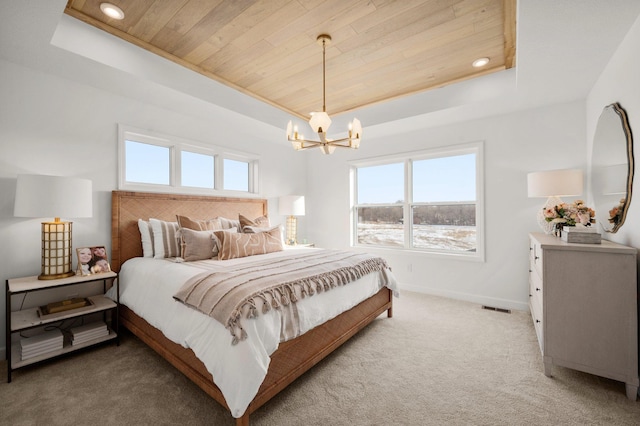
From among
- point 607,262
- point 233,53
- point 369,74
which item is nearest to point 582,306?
point 607,262

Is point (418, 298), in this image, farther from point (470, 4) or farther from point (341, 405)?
point (470, 4)

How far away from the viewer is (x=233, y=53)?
2.67m

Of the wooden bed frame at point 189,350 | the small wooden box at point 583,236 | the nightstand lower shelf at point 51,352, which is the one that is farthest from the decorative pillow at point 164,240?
the small wooden box at point 583,236

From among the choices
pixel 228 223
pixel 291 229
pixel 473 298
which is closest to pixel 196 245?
pixel 228 223

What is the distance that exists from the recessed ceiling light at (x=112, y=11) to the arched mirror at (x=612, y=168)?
12.4ft

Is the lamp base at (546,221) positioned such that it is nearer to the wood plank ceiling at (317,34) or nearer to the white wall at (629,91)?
the white wall at (629,91)

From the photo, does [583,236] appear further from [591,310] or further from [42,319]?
[42,319]

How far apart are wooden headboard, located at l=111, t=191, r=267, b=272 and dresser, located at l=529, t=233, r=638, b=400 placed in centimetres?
349

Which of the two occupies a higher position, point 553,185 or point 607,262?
point 553,185

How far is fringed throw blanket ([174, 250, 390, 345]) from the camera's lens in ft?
5.14

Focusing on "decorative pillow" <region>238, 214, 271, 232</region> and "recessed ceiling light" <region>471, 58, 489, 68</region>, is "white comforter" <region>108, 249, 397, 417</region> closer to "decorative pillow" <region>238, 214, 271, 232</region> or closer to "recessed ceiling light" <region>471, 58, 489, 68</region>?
"decorative pillow" <region>238, 214, 271, 232</region>

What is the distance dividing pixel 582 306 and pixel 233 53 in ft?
11.4

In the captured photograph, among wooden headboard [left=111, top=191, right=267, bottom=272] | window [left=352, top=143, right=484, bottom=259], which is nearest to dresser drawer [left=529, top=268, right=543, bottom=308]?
window [left=352, top=143, right=484, bottom=259]

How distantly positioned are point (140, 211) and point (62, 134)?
949 millimetres
